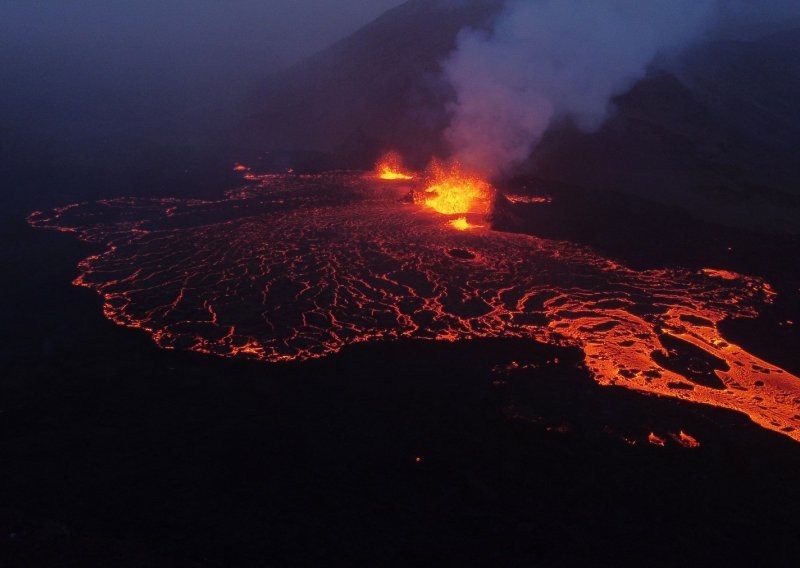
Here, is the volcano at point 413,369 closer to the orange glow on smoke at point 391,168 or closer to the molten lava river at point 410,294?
the molten lava river at point 410,294

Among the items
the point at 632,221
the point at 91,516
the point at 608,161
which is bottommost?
the point at 91,516

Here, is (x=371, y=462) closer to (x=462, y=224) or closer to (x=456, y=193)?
(x=462, y=224)

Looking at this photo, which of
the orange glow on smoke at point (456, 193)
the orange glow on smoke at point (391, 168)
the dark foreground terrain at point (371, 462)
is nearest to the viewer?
the dark foreground terrain at point (371, 462)

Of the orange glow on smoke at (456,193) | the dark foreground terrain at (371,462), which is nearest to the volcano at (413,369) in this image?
the dark foreground terrain at (371,462)

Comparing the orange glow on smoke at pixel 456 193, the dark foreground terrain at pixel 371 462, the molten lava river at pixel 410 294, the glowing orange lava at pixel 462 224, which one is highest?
the orange glow on smoke at pixel 456 193

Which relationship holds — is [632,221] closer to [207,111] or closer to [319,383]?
[319,383]

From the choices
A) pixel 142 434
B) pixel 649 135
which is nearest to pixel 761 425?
pixel 142 434
